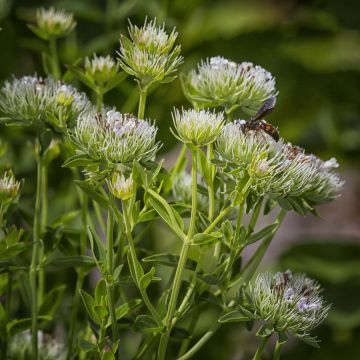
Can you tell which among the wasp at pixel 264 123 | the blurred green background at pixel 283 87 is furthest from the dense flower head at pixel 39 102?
the blurred green background at pixel 283 87

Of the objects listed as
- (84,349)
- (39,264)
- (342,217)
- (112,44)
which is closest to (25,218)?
(39,264)

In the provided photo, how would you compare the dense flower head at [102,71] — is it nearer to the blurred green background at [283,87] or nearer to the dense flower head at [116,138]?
the dense flower head at [116,138]

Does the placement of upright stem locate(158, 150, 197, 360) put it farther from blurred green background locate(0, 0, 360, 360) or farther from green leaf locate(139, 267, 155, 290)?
blurred green background locate(0, 0, 360, 360)

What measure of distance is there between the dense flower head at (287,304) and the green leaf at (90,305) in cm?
12

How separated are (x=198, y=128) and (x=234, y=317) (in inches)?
5.8

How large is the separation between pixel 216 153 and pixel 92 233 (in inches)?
4.7

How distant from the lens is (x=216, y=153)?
0.73 metres

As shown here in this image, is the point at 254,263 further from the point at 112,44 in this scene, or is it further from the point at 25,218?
the point at 112,44

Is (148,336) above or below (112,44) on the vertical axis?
below

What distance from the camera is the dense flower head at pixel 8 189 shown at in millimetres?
685

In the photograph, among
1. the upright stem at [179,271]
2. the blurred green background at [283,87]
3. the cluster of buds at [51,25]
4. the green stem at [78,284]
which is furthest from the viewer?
the blurred green background at [283,87]

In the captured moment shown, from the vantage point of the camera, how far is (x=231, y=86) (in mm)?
772

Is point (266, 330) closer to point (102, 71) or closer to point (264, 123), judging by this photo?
point (264, 123)

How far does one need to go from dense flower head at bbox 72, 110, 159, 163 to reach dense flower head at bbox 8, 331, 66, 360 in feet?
0.74
